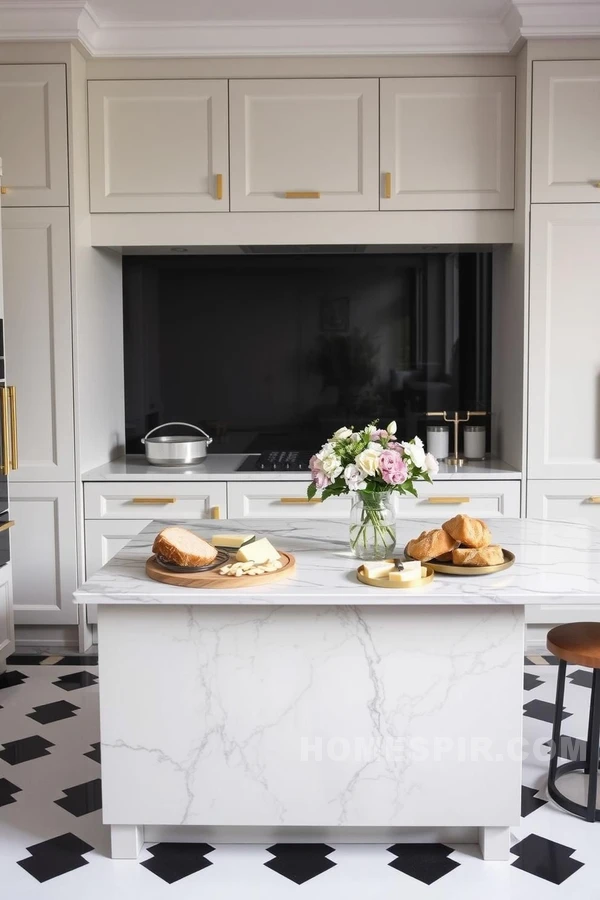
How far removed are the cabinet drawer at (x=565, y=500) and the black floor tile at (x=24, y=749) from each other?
7.33 ft

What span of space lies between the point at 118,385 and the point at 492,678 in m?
2.88

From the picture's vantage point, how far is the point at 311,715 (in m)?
2.32

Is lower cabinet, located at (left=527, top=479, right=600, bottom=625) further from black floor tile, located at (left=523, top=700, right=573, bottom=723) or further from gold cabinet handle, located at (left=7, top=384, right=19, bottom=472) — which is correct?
gold cabinet handle, located at (left=7, top=384, right=19, bottom=472)

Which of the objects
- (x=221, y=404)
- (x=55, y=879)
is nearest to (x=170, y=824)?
(x=55, y=879)

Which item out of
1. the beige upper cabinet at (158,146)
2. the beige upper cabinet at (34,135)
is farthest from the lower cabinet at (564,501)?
the beige upper cabinet at (34,135)

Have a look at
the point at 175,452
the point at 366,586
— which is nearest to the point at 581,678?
the point at 366,586

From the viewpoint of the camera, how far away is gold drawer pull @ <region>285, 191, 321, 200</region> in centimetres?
400

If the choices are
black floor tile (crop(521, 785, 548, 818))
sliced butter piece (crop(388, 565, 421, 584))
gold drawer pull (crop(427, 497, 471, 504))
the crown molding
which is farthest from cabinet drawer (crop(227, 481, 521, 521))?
the crown molding

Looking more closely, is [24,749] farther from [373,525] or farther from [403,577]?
[403,577]

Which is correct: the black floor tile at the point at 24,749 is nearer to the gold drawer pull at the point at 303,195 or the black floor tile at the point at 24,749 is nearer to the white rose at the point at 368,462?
the white rose at the point at 368,462

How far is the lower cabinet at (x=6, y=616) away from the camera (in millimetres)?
3664

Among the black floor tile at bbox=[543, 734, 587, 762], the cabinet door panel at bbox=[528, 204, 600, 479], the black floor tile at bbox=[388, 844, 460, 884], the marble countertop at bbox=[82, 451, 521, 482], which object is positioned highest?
the cabinet door panel at bbox=[528, 204, 600, 479]

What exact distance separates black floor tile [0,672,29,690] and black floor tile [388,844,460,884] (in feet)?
6.37

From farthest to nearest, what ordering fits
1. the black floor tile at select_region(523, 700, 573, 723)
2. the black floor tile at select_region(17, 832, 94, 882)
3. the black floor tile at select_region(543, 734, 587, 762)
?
the black floor tile at select_region(523, 700, 573, 723) → the black floor tile at select_region(543, 734, 587, 762) → the black floor tile at select_region(17, 832, 94, 882)
